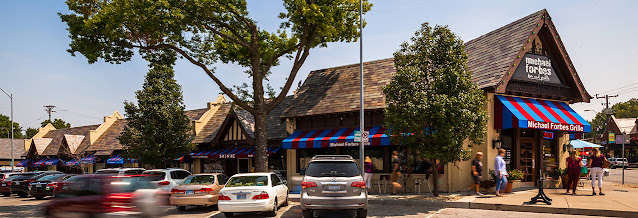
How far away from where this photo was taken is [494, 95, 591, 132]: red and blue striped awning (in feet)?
58.0

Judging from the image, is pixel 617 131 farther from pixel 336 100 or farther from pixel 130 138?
pixel 130 138

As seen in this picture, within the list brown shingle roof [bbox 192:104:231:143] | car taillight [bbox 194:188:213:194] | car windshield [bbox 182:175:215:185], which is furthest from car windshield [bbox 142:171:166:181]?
brown shingle roof [bbox 192:104:231:143]

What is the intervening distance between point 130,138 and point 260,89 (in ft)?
41.2

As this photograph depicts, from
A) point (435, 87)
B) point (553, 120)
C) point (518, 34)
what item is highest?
point (518, 34)

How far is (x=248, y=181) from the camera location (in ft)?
45.4

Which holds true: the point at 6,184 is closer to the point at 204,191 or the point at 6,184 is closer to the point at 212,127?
the point at 212,127

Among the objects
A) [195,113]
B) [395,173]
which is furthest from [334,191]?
[195,113]

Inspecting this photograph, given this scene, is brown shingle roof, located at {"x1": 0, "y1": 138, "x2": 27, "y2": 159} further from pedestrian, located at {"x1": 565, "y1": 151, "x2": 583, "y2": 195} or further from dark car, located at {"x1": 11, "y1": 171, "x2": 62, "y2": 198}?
pedestrian, located at {"x1": 565, "y1": 151, "x2": 583, "y2": 195}

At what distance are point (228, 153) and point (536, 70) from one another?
1741 cm

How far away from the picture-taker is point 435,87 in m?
16.2

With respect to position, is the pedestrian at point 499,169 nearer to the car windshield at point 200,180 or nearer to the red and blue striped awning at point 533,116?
the red and blue striped awning at point 533,116

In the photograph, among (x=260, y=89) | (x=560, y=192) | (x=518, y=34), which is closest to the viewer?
→ (x=560, y=192)

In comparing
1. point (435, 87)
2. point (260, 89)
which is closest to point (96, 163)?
point (260, 89)

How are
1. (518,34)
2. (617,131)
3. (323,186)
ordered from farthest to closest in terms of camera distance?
(617,131) → (518,34) → (323,186)
